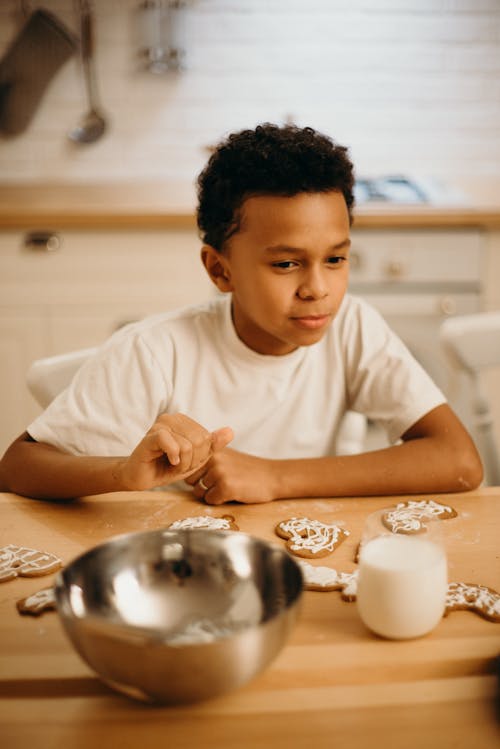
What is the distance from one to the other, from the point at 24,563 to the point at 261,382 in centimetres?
58

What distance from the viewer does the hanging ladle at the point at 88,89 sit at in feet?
8.93

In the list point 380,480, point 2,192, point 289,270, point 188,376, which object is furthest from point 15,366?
point 380,480

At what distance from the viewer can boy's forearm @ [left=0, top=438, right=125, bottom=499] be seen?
2.91 ft

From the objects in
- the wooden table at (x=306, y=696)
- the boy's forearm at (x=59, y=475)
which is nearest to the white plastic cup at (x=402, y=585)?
the wooden table at (x=306, y=696)

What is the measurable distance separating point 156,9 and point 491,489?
2442mm

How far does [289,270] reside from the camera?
41.1 inches

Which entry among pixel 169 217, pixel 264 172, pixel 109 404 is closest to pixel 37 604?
pixel 109 404

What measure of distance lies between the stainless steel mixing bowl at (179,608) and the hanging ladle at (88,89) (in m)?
2.52

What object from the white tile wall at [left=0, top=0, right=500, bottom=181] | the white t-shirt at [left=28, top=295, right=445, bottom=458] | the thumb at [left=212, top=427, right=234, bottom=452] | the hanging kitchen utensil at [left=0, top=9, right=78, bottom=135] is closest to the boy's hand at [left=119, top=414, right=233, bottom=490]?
the thumb at [left=212, top=427, right=234, bottom=452]

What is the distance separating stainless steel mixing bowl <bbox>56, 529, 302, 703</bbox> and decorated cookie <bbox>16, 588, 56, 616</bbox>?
70 millimetres

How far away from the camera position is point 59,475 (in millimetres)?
907

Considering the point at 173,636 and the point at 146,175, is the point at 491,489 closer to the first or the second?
the point at 173,636

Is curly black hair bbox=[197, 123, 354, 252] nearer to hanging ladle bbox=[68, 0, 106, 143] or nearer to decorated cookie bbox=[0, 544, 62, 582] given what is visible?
decorated cookie bbox=[0, 544, 62, 582]

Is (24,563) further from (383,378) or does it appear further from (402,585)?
(383,378)
